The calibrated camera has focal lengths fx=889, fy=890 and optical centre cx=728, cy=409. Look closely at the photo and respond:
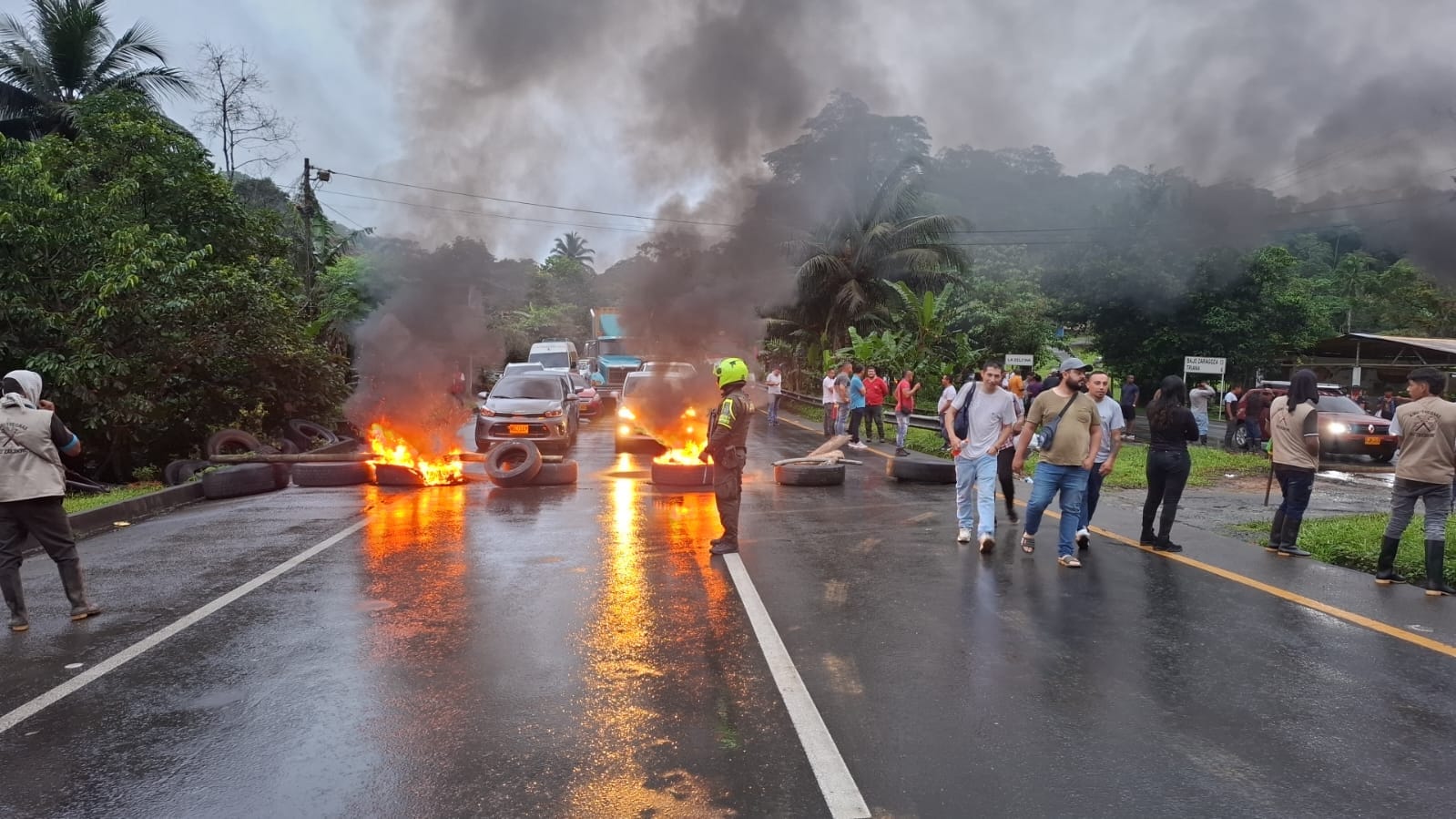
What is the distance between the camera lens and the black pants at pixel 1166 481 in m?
7.75

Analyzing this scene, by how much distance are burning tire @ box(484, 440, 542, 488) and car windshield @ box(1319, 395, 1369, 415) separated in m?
15.4

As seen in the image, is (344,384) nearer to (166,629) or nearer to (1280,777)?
(166,629)

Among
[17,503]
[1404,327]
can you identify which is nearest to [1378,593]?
[17,503]

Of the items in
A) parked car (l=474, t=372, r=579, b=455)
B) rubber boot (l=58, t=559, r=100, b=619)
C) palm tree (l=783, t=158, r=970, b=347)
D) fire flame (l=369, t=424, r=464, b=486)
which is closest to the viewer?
rubber boot (l=58, t=559, r=100, b=619)

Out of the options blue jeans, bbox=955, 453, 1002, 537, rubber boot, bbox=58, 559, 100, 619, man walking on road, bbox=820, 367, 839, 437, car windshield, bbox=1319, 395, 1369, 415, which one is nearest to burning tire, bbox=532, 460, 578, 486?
blue jeans, bbox=955, 453, 1002, 537

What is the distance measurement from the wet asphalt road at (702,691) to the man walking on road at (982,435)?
796 mm

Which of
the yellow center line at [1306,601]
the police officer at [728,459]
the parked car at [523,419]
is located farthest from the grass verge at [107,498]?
the yellow center line at [1306,601]

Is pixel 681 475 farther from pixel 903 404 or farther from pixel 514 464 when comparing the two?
pixel 903 404

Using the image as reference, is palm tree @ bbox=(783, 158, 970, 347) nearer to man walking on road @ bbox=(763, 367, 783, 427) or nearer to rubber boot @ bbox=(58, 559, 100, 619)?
man walking on road @ bbox=(763, 367, 783, 427)

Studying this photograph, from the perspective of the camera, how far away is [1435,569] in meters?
6.40

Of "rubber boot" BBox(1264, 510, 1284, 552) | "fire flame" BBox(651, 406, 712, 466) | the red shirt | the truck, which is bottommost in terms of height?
"rubber boot" BBox(1264, 510, 1284, 552)

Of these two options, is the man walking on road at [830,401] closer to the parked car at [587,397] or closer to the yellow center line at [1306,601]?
the parked car at [587,397]

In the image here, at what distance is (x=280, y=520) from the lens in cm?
955

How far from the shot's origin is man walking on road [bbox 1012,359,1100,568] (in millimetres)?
7227
